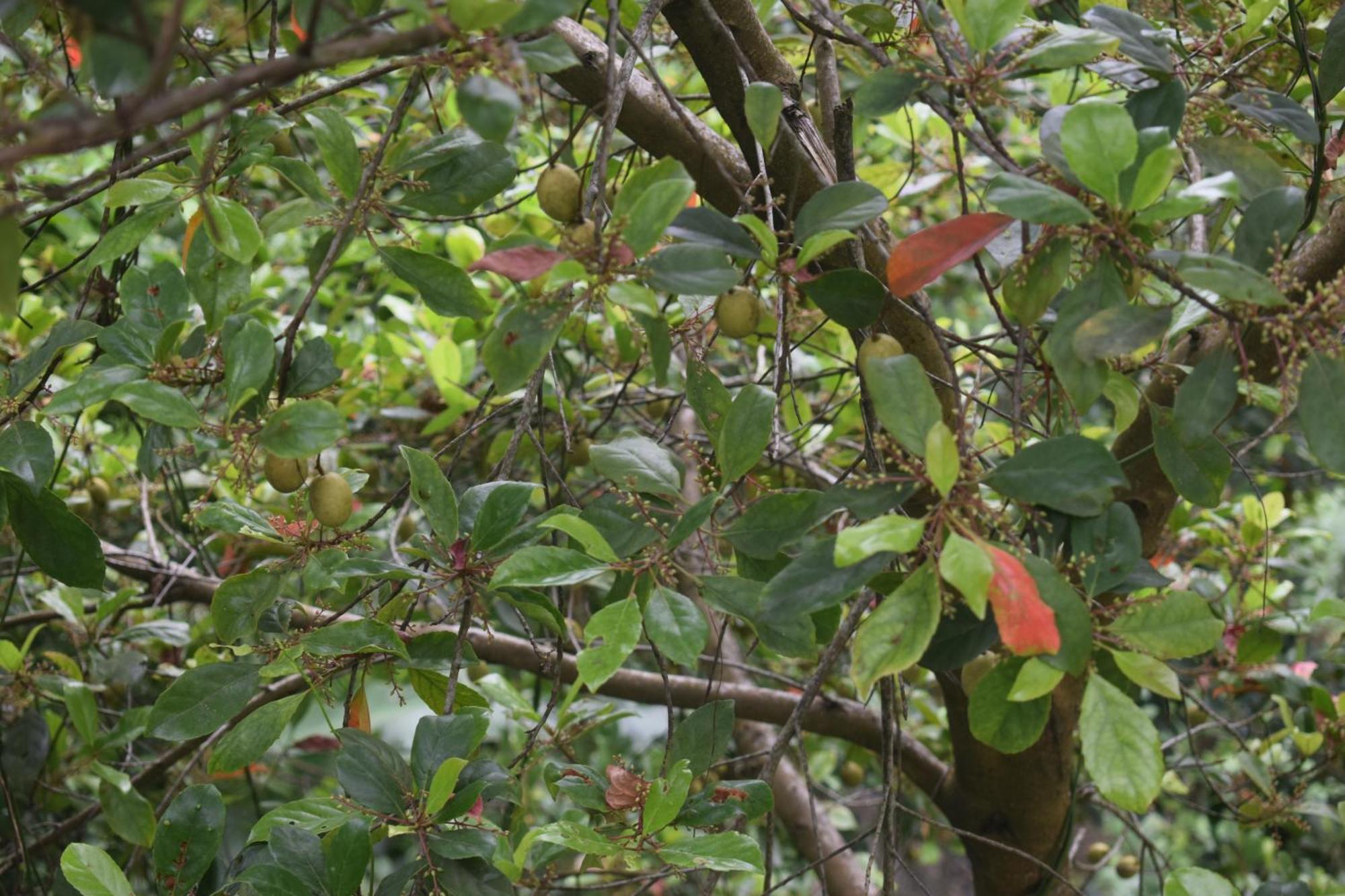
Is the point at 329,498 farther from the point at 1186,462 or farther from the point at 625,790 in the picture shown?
the point at 1186,462

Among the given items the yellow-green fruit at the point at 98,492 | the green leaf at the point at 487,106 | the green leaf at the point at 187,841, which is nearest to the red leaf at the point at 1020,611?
the green leaf at the point at 487,106

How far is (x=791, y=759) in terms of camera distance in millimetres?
1789

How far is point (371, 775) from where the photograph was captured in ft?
2.35

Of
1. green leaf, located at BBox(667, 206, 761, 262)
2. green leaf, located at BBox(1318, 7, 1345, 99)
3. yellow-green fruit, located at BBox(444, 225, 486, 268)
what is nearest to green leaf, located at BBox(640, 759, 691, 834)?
green leaf, located at BBox(667, 206, 761, 262)

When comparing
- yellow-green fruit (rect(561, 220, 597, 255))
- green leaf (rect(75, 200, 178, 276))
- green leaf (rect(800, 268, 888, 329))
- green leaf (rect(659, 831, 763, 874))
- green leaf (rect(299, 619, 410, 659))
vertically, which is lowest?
green leaf (rect(659, 831, 763, 874))

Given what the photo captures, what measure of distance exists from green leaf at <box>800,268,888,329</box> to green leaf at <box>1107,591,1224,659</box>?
0.23 meters

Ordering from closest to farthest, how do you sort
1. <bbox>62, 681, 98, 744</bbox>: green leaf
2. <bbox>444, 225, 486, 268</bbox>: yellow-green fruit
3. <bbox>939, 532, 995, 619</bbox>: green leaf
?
<bbox>939, 532, 995, 619</bbox>: green leaf → <bbox>62, 681, 98, 744</bbox>: green leaf → <bbox>444, 225, 486, 268</bbox>: yellow-green fruit

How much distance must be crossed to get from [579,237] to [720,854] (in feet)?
1.22

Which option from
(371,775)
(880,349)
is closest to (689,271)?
(880,349)

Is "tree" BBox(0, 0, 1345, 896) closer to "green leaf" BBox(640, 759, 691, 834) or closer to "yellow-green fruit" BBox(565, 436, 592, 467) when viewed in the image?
"green leaf" BBox(640, 759, 691, 834)

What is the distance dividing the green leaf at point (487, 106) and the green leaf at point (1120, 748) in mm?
434

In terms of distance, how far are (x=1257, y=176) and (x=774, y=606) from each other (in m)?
0.43

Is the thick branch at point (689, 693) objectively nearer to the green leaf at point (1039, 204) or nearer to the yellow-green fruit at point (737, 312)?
the yellow-green fruit at point (737, 312)

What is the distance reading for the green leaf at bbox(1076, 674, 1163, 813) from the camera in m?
0.61
